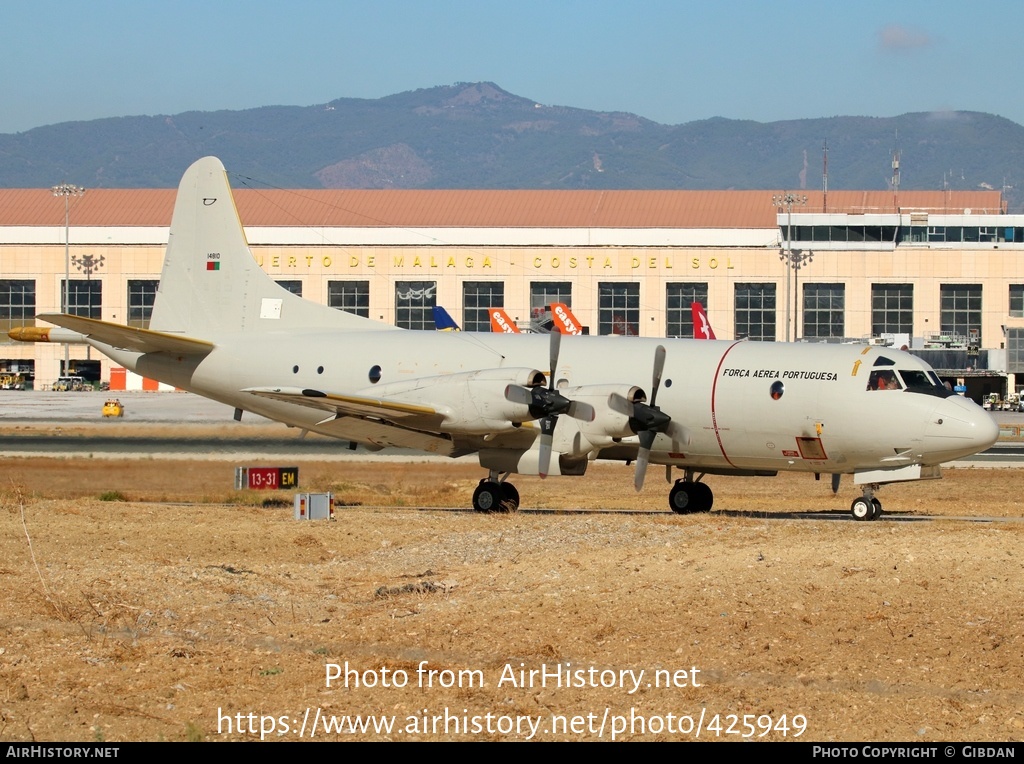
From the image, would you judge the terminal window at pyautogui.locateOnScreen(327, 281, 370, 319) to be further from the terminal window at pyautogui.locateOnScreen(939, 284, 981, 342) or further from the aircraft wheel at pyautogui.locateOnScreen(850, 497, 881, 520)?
the aircraft wheel at pyautogui.locateOnScreen(850, 497, 881, 520)

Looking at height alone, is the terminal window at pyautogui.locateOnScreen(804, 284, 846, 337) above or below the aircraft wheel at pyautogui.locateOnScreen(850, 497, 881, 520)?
above

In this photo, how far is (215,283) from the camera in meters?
36.4

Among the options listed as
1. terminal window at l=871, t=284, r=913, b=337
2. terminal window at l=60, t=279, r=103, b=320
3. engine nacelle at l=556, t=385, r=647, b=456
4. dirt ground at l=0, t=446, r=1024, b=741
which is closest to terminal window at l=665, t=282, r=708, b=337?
terminal window at l=871, t=284, r=913, b=337

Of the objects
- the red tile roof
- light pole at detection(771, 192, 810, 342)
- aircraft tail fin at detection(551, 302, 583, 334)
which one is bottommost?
aircraft tail fin at detection(551, 302, 583, 334)

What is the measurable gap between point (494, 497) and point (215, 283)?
11.2m

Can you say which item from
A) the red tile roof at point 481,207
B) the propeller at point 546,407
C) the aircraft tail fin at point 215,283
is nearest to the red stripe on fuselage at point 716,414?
the propeller at point 546,407

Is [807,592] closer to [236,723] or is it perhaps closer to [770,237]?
[236,723]

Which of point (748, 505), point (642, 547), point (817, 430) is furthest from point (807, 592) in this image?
point (748, 505)

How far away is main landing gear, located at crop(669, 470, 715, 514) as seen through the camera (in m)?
31.3

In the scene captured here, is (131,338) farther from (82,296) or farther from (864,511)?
(82,296)

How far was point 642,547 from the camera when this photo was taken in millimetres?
22406

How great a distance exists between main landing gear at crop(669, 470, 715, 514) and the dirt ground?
14.1ft

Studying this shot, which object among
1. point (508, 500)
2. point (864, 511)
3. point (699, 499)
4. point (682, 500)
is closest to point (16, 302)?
point (508, 500)
